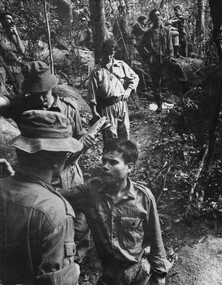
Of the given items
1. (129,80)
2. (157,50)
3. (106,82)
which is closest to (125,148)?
(106,82)

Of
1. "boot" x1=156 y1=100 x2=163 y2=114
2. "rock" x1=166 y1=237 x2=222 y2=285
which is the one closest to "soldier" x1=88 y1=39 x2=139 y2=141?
"rock" x1=166 y1=237 x2=222 y2=285

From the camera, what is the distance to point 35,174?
156 centimetres

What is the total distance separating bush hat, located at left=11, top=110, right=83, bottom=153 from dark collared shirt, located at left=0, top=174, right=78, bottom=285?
0.16 meters

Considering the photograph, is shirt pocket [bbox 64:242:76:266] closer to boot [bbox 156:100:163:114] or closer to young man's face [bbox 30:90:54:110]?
young man's face [bbox 30:90:54:110]

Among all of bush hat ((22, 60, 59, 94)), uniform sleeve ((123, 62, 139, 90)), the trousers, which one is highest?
bush hat ((22, 60, 59, 94))

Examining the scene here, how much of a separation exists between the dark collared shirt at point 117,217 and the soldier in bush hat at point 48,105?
33 cm

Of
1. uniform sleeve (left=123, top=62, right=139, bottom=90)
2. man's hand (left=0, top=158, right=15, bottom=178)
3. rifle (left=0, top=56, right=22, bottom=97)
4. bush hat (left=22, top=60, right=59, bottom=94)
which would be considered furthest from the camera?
uniform sleeve (left=123, top=62, right=139, bottom=90)

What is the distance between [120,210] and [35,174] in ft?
2.65

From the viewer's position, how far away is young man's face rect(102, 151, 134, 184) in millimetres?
2182

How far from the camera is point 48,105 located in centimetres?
266

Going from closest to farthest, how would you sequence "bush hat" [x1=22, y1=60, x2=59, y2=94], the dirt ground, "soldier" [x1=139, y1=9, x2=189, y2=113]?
"bush hat" [x1=22, y1=60, x2=59, y2=94] → the dirt ground → "soldier" [x1=139, y1=9, x2=189, y2=113]

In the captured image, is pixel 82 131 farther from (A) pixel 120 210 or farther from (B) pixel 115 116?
(B) pixel 115 116

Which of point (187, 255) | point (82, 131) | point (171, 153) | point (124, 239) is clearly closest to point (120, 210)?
point (124, 239)

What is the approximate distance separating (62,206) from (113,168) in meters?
0.72
